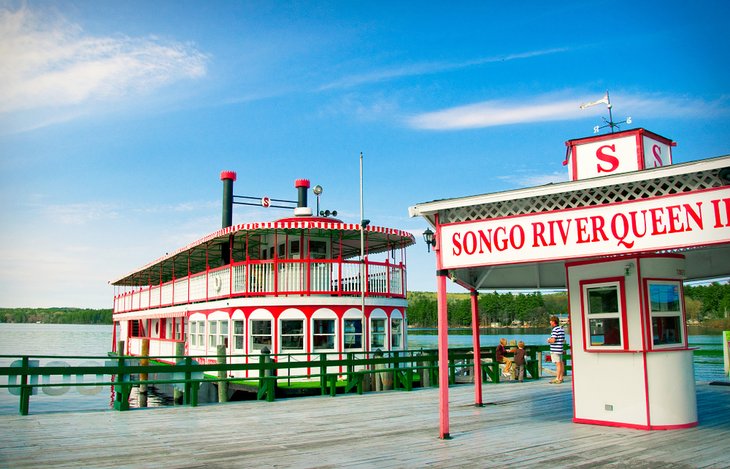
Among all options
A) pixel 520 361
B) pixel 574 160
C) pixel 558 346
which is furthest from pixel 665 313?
pixel 520 361

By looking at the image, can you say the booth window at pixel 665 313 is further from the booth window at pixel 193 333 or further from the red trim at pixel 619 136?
the booth window at pixel 193 333

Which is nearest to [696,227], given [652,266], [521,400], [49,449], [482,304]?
[652,266]

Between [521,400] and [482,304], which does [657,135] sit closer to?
[521,400]

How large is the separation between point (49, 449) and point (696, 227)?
29.0 feet

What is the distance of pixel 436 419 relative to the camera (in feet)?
36.2

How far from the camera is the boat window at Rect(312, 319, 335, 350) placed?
1911cm

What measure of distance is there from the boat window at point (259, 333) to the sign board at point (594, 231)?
1117 cm

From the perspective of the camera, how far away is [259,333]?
1938cm

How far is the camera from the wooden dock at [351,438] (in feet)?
24.7

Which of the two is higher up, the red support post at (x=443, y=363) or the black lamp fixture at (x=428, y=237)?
the black lamp fixture at (x=428, y=237)

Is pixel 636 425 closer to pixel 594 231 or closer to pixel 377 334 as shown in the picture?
pixel 594 231

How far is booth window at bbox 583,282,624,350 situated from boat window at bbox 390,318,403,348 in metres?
11.3

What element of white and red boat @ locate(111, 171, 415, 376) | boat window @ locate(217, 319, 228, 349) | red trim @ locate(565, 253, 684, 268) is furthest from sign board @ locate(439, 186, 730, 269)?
boat window @ locate(217, 319, 228, 349)

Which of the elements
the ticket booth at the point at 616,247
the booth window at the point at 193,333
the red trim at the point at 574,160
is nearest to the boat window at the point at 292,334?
the booth window at the point at 193,333
